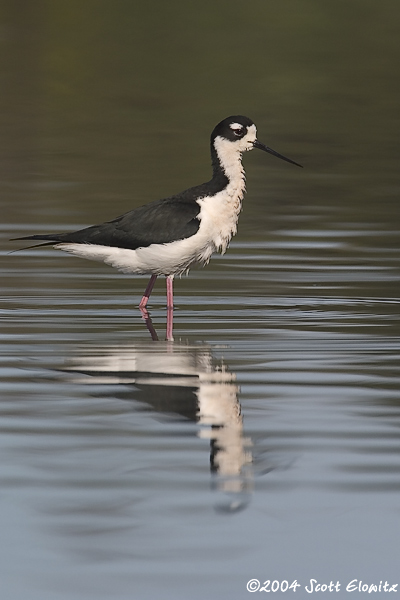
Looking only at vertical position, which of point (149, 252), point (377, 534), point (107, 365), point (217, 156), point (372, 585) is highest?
point (217, 156)

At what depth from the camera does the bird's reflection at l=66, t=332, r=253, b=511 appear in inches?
254

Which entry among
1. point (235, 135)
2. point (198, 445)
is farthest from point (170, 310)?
point (198, 445)

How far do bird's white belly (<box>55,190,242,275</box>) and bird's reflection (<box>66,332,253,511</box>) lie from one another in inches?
63.3

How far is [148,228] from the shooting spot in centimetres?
1146

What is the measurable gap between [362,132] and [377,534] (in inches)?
832

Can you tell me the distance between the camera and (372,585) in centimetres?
509

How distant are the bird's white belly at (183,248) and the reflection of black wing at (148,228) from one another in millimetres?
43

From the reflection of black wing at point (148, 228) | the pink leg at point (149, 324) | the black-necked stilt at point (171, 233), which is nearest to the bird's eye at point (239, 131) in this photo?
the black-necked stilt at point (171, 233)

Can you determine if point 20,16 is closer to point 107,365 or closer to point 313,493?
point 107,365

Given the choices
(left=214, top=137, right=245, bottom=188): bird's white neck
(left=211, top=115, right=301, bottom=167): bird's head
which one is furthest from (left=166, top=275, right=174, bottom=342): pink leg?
(left=211, top=115, right=301, bottom=167): bird's head

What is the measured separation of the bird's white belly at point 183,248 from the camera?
37.1ft

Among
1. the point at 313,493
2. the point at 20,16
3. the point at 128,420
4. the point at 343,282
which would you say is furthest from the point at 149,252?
the point at 20,16

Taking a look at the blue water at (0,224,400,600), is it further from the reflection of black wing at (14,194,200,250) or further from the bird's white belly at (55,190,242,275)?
the reflection of black wing at (14,194,200,250)

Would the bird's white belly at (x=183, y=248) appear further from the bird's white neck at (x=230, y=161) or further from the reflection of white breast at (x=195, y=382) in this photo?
the reflection of white breast at (x=195, y=382)
